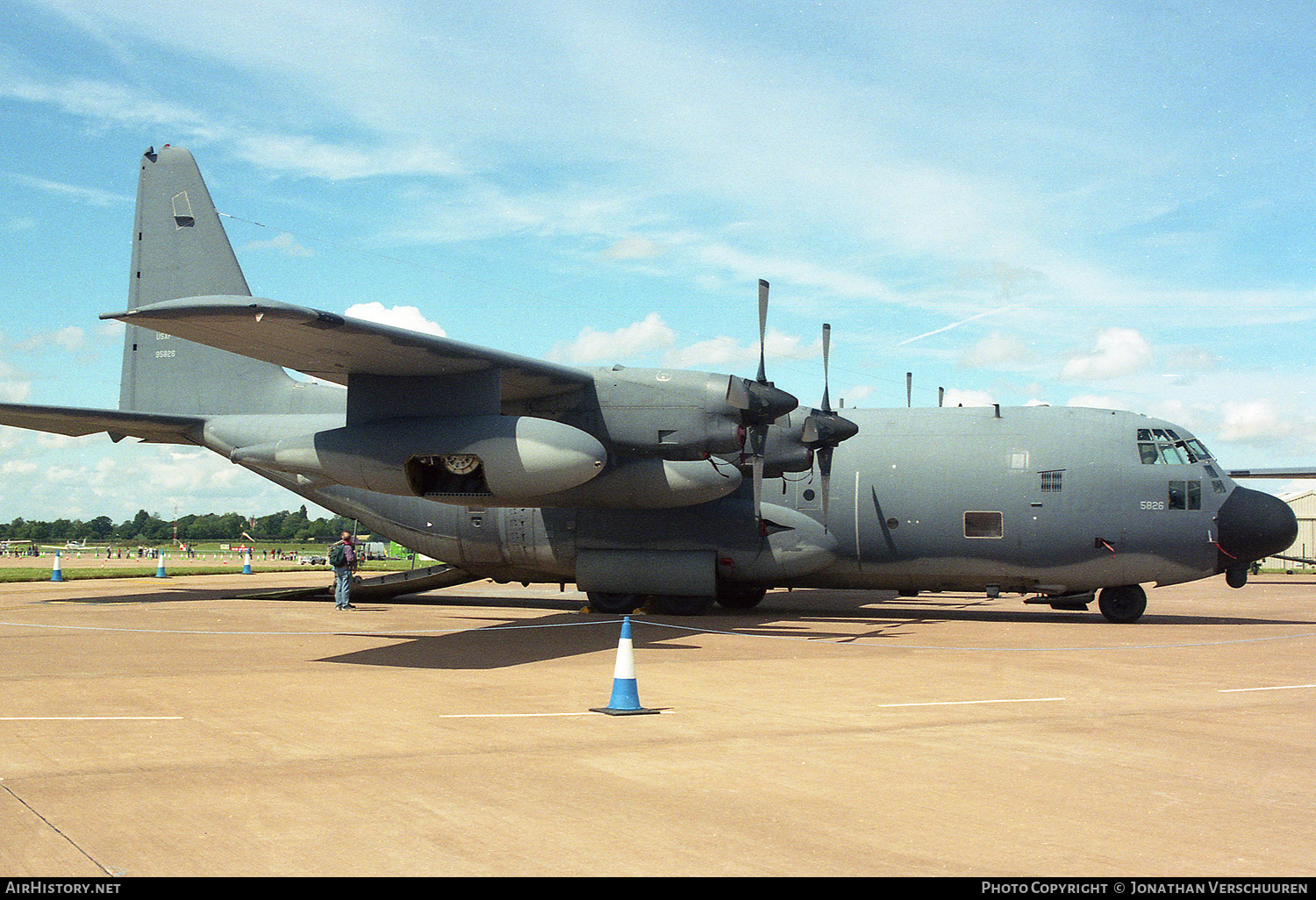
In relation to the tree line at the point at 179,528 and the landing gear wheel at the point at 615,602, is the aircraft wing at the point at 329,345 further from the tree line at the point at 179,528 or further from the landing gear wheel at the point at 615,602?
the tree line at the point at 179,528

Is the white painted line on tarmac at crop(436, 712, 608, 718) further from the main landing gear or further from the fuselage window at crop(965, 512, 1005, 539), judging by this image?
the fuselage window at crop(965, 512, 1005, 539)

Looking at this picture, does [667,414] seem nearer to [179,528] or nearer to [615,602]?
[615,602]

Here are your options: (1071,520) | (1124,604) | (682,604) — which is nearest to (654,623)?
(682,604)

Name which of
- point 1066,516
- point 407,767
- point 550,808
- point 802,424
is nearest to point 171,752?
point 407,767

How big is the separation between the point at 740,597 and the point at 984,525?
5.48 meters

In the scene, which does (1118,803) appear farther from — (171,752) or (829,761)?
(171,752)

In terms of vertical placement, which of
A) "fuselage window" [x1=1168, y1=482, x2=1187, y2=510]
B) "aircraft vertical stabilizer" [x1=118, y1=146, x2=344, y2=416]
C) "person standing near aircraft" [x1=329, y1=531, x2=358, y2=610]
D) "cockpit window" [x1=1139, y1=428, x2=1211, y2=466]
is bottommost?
"person standing near aircraft" [x1=329, y1=531, x2=358, y2=610]

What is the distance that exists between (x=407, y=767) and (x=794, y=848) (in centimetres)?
296

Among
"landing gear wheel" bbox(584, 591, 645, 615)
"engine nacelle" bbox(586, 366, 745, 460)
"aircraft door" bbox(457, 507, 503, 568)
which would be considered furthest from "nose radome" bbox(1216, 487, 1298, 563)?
"aircraft door" bbox(457, 507, 503, 568)

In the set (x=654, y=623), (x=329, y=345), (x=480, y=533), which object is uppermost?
(x=329, y=345)

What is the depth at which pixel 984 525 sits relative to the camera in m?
19.0

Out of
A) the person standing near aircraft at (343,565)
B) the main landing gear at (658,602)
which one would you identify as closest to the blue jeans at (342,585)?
the person standing near aircraft at (343,565)

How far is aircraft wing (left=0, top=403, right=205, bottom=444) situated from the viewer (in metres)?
18.7

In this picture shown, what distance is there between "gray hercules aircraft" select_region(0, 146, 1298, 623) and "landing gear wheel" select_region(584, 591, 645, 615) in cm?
4
